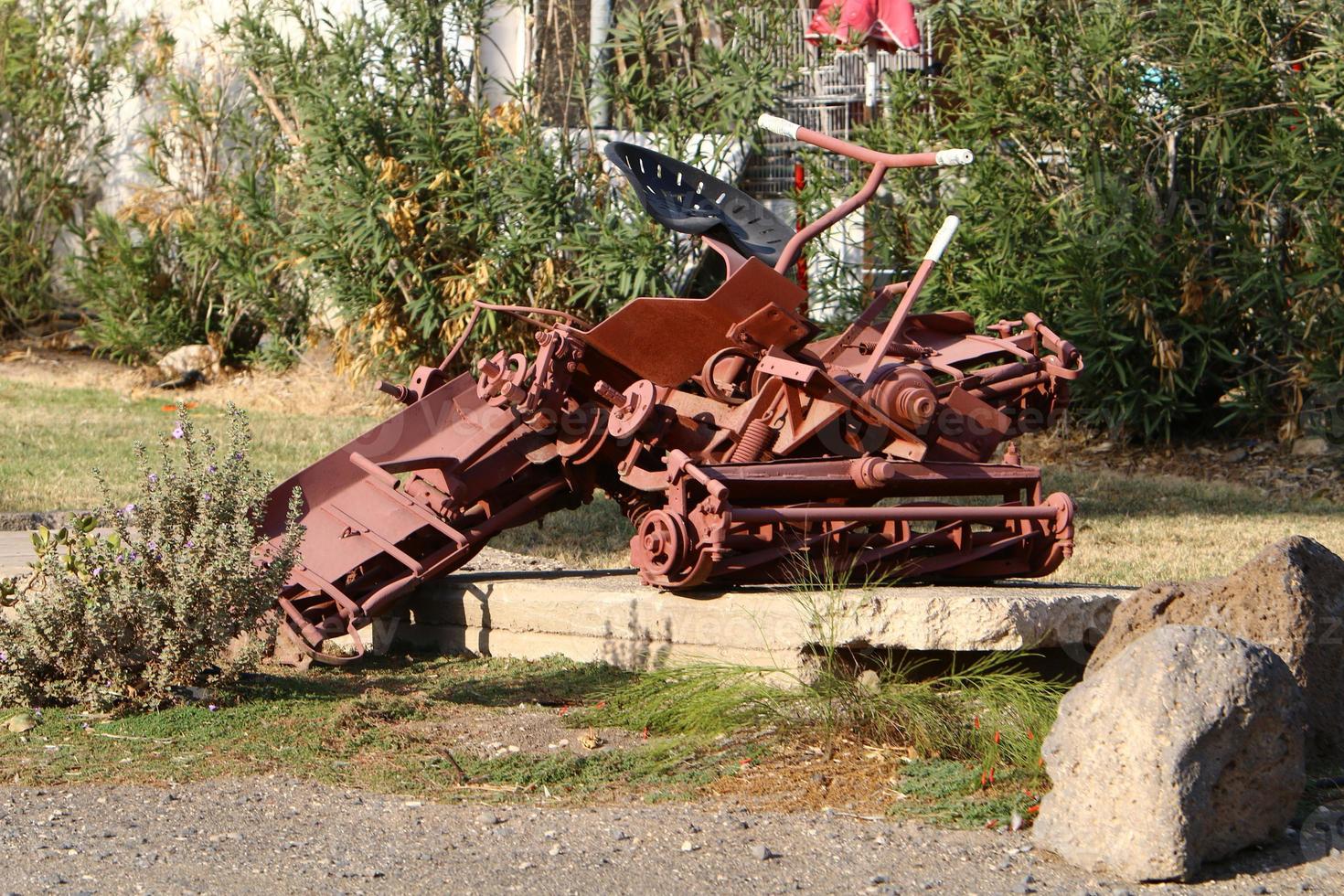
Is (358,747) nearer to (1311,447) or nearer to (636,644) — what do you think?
(636,644)

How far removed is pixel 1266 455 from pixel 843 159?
3410mm

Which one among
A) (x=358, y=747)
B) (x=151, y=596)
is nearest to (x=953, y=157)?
(x=358, y=747)

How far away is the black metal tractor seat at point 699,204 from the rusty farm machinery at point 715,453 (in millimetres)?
125

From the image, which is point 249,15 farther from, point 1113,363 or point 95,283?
point 1113,363

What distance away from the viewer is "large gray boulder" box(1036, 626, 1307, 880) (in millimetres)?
3211

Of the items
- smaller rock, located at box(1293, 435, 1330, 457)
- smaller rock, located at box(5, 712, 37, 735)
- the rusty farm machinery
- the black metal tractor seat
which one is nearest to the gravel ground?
smaller rock, located at box(5, 712, 37, 735)

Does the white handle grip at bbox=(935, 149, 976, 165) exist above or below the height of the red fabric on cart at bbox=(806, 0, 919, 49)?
below

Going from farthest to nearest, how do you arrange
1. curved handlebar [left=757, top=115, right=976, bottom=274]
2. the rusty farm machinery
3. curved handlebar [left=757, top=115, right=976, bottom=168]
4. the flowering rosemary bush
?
curved handlebar [left=757, top=115, right=976, bottom=274] → curved handlebar [left=757, top=115, right=976, bottom=168] → the rusty farm machinery → the flowering rosemary bush

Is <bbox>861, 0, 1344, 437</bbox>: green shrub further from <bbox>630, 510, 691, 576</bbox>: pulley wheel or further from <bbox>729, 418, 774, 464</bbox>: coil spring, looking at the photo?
<bbox>630, 510, 691, 576</bbox>: pulley wheel

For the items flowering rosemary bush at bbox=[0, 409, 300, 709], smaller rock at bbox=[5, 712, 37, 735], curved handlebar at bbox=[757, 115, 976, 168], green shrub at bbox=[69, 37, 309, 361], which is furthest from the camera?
green shrub at bbox=[69, 37, 309, 361]

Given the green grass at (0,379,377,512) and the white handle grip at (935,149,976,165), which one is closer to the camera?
the white handle grip at (935,149,976,165)

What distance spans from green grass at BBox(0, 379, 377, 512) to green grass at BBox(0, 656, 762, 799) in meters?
3.36

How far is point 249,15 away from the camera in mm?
11664

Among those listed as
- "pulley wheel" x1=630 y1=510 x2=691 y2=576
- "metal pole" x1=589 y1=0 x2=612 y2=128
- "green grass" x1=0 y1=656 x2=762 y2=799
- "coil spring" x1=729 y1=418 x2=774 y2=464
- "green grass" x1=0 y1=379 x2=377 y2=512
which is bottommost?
"green grass" x1=0 y1=656 x2=762 y2=799
